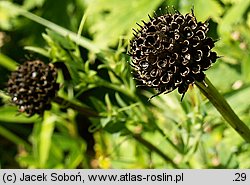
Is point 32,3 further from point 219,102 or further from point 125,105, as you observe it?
point 219,102

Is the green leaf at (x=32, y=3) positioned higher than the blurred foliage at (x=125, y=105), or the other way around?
the green leaf at (x=32, y=3)

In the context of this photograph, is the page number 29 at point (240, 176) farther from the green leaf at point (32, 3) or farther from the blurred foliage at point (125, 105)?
the green leaf at point (32, 3)

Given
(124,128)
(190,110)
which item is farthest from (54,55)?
(190,110)

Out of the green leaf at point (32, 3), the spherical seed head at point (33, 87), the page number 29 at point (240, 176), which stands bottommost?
the page number 29 at point (240, 176)

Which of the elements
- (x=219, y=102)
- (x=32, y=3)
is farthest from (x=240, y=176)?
(x=32, y=3)

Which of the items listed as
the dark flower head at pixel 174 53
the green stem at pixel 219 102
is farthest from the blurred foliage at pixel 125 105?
the dark flower head at pixel 174 53

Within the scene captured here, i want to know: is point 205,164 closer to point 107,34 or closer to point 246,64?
point 246,64
